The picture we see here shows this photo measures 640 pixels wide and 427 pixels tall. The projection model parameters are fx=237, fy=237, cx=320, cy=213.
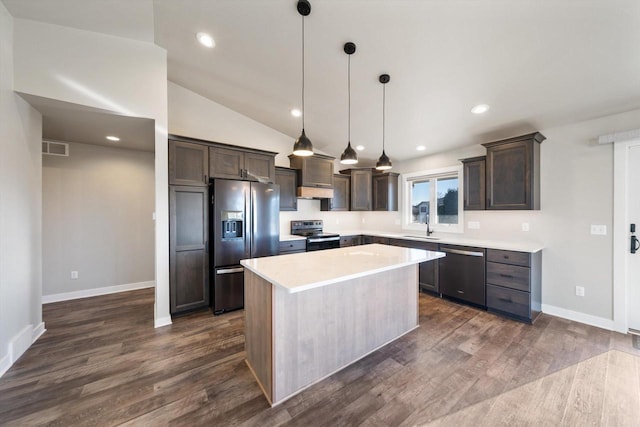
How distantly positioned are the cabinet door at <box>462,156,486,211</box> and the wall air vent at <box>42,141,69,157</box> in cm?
597

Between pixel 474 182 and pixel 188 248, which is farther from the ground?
pixel 474 182

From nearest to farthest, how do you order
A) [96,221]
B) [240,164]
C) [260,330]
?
[260,330] < [240,164] < [96,221]

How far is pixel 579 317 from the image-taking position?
2.86m

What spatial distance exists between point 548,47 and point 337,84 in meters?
1.92

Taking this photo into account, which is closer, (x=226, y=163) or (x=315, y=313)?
(x=315, y=313)

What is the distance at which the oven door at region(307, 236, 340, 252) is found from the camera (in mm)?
4113

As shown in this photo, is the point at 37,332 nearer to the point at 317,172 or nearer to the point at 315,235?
the point at 315,235

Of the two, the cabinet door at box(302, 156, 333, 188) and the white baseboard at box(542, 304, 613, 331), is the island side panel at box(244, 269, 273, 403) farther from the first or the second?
the white baseboard at box(542, 304, 613, 331)

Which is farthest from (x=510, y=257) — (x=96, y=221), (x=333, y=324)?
(x=96, y=221)

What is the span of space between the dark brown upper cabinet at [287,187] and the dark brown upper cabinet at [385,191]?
172 centimetres

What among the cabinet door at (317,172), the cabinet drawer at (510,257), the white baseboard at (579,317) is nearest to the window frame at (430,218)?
the cabinet drawer at (510,257)

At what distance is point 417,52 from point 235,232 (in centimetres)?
292

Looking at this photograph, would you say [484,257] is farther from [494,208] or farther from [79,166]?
[79,166]

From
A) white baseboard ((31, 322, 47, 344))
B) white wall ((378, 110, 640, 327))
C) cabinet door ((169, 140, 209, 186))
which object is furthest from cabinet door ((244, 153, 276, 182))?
white wall ((378, 110, 640, 327))
